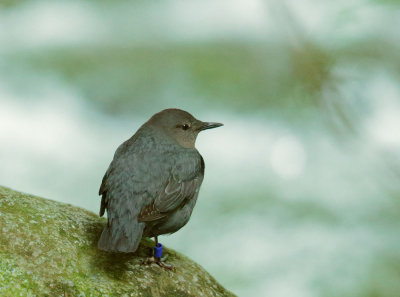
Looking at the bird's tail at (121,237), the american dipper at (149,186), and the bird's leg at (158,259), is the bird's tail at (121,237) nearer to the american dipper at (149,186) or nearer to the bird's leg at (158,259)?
→ the american dipper at (149,186)

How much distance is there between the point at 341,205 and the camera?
704cm

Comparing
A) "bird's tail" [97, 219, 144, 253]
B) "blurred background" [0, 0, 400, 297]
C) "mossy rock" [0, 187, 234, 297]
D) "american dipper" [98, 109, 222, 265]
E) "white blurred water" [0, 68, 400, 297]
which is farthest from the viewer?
"white blurred water" [0, 68, 400, 297]

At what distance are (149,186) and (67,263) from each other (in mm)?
741

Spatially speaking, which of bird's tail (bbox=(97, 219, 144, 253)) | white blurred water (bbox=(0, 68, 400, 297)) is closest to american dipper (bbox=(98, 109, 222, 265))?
bird's tail (bbox=(97, 219, 144, 253))

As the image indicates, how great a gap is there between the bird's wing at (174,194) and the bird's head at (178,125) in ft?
1.00

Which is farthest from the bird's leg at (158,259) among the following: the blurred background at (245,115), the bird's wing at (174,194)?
the blurred background at (245,115)

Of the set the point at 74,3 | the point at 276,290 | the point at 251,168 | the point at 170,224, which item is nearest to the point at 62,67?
the point at 74,3

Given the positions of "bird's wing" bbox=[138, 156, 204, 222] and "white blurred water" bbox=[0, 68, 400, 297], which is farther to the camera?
"white blurred water" bbox=[0, 68, 400, 297]

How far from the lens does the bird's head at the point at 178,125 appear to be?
428 cm

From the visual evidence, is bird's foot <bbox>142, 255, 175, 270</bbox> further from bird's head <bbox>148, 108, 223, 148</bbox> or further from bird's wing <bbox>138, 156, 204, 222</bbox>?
bird's head <bbox>148, 108, 223, 148</bbox>

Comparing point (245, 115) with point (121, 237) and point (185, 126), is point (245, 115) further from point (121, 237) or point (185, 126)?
point (121, 237)

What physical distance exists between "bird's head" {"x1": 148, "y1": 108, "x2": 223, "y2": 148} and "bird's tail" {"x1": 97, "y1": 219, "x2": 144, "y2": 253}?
3.22ft

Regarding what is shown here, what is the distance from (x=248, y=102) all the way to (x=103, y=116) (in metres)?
3.08

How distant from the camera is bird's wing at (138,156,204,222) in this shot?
11.8ft
